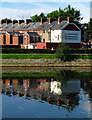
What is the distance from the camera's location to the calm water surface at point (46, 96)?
3145 centimetres

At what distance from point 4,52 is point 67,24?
97.8 feet

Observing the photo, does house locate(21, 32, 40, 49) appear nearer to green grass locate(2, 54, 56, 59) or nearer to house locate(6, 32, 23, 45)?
house locate(6, 32, 23, 45)

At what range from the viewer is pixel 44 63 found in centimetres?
7962

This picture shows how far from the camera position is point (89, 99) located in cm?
3819

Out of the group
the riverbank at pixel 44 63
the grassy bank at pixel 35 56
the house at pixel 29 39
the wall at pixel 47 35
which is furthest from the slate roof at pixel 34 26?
the riverbank at pixel 44 63

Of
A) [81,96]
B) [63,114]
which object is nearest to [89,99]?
[81,96]

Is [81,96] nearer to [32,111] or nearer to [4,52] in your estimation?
[32,111]

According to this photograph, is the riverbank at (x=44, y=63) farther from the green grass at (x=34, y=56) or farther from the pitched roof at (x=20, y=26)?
the pitched roof at (x=20, y=26)

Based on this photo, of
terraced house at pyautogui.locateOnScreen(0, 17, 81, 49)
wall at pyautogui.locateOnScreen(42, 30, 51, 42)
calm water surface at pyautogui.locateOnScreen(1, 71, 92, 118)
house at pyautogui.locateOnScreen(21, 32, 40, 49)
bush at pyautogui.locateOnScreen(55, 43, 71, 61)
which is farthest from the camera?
house at pyautogui.locateOnScreen(21, 32, 40, 49)

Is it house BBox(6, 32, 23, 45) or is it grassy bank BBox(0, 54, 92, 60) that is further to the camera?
house BBox(6, 32, 23, 45)

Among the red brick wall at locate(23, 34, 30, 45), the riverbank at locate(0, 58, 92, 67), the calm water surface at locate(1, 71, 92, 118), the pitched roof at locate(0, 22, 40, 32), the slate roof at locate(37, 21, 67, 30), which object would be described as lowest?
the calm water surface at locate(1, 71, 92, 118)

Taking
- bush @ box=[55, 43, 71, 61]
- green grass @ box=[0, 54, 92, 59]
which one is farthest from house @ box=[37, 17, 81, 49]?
green grass @ box=[0, 54, 92, 59]

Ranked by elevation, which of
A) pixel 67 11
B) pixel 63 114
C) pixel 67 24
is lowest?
pixel 63 114

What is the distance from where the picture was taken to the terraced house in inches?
4105
